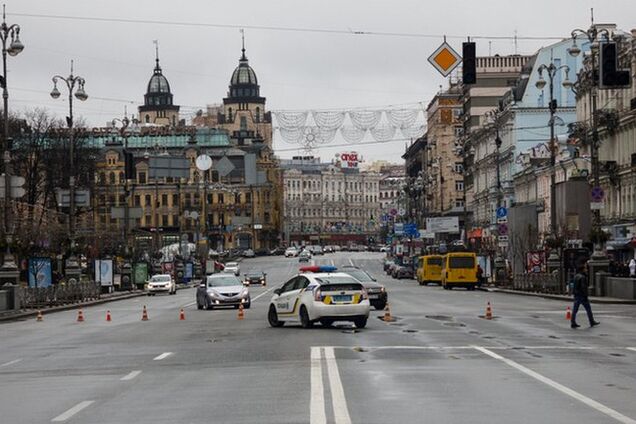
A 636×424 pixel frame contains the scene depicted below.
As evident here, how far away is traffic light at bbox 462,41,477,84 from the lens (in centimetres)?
2848

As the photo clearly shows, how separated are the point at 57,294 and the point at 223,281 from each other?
467 inches

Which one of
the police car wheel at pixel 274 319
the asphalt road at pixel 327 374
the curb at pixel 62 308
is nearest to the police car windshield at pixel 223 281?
the curb at pixel 62 308

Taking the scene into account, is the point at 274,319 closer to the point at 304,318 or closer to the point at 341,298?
the point at 304,318

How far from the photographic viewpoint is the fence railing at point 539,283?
61.9 metres

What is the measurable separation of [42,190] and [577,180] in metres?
59.9

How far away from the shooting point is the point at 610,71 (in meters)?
29.0

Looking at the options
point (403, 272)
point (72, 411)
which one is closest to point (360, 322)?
point (72, 411)

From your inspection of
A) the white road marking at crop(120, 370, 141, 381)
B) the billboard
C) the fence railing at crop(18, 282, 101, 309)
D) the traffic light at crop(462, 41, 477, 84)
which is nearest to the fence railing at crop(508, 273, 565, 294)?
the fence railing at crop(18, 282, 101, 309)

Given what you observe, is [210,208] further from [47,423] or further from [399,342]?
[47,423]

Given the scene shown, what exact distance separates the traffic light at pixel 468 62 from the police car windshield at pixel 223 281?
22.4 m

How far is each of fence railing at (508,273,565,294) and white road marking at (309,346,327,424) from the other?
1635 inches

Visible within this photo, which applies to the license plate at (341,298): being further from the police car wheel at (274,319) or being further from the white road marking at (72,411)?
the white road marking at (72,411)

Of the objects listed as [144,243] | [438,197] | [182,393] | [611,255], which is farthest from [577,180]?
[438,197]

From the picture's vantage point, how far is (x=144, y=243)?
119m
